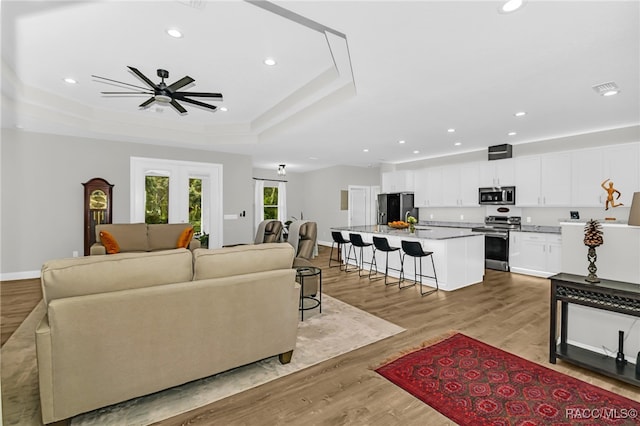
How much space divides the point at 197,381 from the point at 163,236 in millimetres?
4178

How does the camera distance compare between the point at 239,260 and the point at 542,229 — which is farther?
the point at 542,229

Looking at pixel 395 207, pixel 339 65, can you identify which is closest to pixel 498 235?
pixel 395 207

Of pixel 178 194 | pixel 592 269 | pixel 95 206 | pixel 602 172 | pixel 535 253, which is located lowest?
pixel 535 253

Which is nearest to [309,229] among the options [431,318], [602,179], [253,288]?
[431,318]

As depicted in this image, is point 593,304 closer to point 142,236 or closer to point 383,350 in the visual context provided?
point 383,350

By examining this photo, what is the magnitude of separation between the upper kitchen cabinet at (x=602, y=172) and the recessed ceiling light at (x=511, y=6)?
15.6 feet

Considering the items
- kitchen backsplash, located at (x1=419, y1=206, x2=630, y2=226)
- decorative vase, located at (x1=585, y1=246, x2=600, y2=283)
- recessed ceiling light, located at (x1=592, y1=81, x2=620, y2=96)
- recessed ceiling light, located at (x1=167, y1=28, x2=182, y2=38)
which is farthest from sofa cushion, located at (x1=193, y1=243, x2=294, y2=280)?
kitchen backsplash, located at (x1=419, y1=206, x2=630, y2=226)

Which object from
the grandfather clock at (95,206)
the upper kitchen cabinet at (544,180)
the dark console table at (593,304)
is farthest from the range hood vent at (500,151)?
the grandfather clock at (95,206)

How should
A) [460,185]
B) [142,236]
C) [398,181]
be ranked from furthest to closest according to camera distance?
[398,181], [460,185], [142,236]

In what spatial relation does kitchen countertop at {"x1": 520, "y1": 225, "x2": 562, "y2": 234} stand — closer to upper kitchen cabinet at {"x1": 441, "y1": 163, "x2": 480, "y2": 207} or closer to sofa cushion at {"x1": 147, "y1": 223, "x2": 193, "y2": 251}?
upper kitchen cabinet at {"x1": 441, "y1": 163, "x2": 480, "y2": 207}

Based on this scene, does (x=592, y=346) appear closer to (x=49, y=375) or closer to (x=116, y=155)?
(x=49, y=375)

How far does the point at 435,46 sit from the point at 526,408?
2.89m

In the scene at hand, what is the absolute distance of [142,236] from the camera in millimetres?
5633

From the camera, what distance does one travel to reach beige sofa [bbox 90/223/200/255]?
5402 millimetres
